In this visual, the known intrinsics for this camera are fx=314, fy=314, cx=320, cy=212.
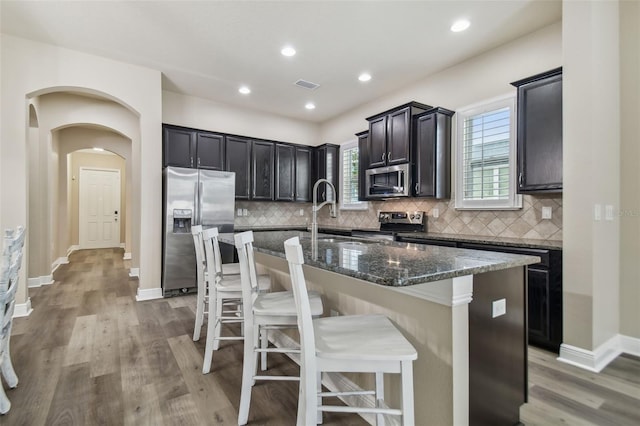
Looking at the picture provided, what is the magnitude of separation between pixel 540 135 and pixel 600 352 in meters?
1.81

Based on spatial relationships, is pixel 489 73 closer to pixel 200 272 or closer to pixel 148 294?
pixel 200 272

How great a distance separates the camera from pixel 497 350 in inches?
57.9

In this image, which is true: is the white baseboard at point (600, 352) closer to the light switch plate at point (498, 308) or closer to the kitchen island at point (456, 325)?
the kitchen island at point (456, 325)

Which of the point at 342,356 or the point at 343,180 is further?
the point at 343,180

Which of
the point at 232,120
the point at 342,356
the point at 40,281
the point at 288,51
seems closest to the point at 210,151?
the point at 232,120

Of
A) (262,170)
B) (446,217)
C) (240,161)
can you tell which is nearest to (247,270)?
(446,217)

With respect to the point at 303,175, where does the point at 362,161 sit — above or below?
above

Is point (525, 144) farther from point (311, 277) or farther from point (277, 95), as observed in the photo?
point (277, 95)

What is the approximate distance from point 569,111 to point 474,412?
93.1 inches

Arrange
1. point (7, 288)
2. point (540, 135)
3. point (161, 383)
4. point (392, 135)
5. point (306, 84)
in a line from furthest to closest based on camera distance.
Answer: point (306, 84), point (392, 135), point (540, 135), point (161, 383), point (7, 288)

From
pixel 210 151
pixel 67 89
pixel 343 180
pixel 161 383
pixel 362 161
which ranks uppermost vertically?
pixel 67 89

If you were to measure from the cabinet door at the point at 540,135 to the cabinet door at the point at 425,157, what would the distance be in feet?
3.34

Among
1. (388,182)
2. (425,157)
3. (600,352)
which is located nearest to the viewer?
(600,352)

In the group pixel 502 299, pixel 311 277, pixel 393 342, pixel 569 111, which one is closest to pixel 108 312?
pixel 311 277
